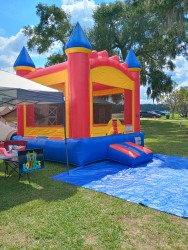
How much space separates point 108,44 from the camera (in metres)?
20.8

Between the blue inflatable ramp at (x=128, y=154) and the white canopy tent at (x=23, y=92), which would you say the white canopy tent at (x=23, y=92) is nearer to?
the white canopy tent at (x=23, y=92)

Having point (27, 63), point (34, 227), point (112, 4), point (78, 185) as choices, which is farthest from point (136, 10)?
point (34, 227)

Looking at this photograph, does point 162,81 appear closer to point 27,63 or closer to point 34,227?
point 27,63

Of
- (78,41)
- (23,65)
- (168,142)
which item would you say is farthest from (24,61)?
(168,142)

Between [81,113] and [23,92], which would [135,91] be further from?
[23,92]

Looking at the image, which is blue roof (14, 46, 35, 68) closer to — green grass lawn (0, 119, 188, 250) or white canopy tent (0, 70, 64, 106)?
white canopy tent (0, 70, 64, 106)

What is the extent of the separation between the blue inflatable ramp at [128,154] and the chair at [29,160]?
2673 mm

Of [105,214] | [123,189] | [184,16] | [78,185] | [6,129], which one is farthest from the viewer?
[184,16]

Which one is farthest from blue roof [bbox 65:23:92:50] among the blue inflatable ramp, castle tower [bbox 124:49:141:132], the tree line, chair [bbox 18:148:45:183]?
the tree line

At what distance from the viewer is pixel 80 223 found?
3.19 meters

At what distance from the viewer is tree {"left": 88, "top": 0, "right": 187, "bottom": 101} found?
20.2m

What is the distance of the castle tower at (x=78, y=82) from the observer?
21.7ft

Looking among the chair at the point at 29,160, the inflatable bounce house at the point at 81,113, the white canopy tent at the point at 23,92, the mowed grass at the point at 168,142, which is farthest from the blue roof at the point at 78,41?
the mowed grass at the point at 168,142

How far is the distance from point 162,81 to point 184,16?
819cm
